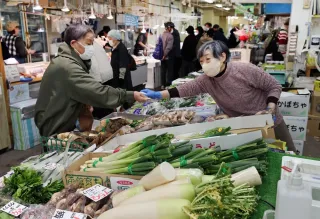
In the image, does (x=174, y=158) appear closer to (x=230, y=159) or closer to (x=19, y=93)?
(x=230, y=159)

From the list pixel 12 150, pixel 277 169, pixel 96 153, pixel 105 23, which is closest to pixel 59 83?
pixel 96 153

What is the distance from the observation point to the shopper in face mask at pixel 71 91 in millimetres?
2650

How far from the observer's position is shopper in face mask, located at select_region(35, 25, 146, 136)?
2.65 meters

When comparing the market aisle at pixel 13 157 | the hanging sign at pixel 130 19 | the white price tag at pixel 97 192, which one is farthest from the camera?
the hanging sign at pixel 130 19

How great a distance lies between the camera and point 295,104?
460 cm

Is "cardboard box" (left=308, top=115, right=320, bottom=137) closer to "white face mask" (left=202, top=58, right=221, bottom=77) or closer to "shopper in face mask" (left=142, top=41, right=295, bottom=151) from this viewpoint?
"shopper in face mask" (left=142, top=41, right=295, bottom=151)

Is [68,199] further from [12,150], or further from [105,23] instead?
[105,23]

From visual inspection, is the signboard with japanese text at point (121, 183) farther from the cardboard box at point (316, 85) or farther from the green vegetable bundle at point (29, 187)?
the cardboard box at point (316, 85)

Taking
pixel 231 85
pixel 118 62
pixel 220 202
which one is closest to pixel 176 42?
pixel 118 62

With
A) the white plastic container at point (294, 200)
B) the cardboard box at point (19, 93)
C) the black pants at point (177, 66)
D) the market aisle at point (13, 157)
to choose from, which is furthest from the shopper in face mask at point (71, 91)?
the black pants at point (177, 66)

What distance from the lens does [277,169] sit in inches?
81.8

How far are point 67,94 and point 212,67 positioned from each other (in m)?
1.30

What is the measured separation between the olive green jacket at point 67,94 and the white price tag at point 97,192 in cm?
106

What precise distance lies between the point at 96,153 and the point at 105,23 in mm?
9916
